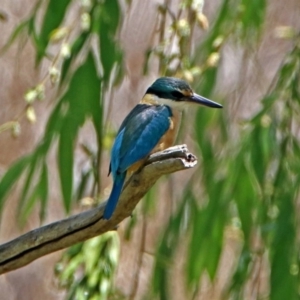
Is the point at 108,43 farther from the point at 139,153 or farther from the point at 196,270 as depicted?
the point at 196,270

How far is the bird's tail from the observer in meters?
1.62

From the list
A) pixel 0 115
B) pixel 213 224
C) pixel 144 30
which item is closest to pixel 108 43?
pixel 213 224

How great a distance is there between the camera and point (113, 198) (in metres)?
1.66

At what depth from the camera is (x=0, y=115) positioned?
325cm

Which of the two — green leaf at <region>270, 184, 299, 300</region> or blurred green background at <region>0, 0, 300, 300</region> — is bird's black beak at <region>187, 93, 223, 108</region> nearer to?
blurred green background at <region>0, 0, 300, 300</region>

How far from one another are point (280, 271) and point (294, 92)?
14.8 inches

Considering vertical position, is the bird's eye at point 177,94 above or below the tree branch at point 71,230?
above

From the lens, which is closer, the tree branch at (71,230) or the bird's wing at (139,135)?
the tree branch at (71,230)

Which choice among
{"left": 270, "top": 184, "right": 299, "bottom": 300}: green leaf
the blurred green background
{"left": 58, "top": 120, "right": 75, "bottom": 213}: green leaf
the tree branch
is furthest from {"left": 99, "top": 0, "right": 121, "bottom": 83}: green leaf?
{"left": 270, "top": 184, "right": 299, "bottom": 300}: green leaf

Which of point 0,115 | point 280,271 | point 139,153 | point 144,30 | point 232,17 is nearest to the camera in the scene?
point 280,271

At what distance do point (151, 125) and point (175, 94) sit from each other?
117 millimetres

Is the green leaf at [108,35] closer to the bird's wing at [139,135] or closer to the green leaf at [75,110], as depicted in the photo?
the green leaf at [75,110]

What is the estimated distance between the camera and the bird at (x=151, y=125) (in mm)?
1863

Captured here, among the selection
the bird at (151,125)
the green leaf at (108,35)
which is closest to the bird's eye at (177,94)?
the bird at (151,125)
